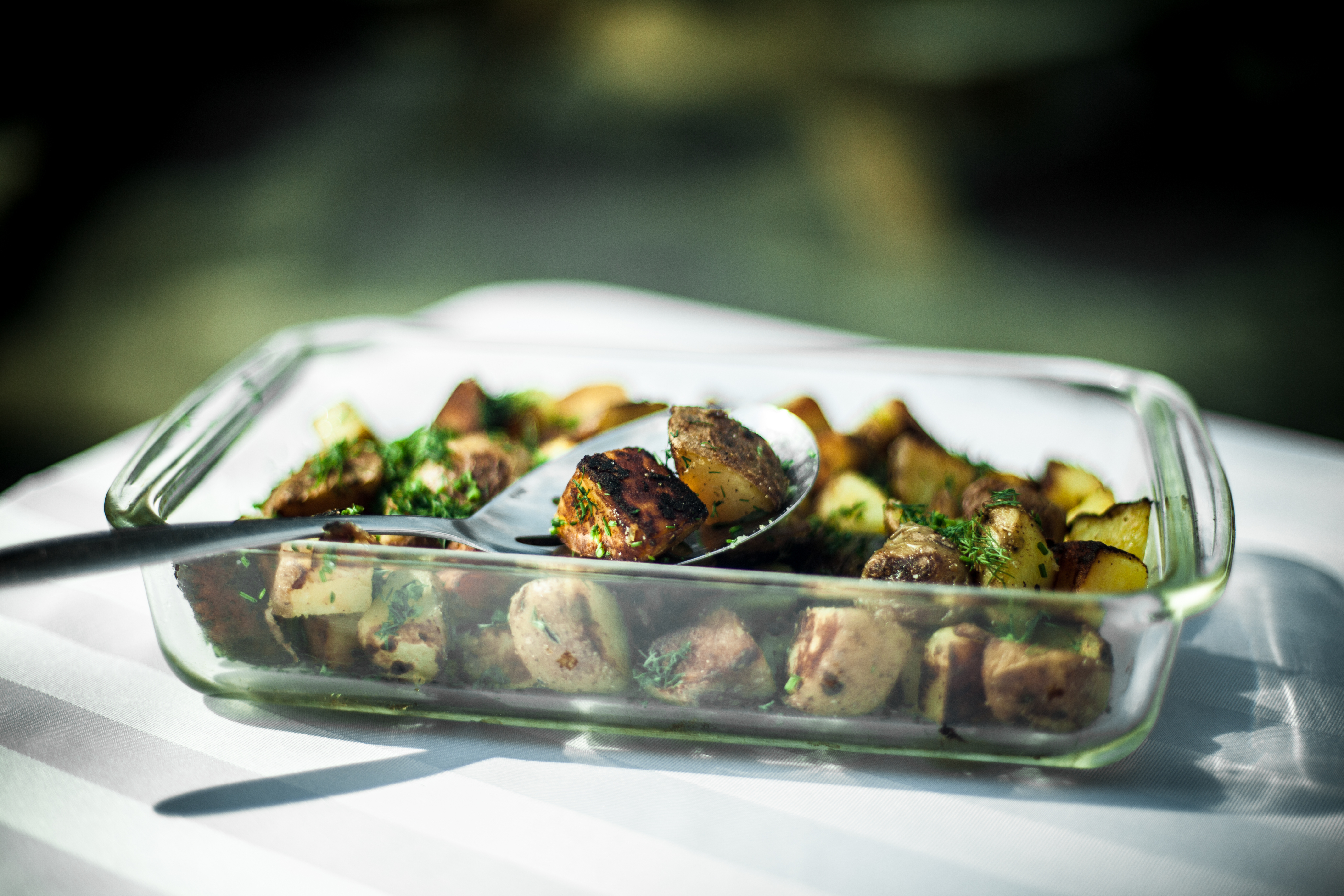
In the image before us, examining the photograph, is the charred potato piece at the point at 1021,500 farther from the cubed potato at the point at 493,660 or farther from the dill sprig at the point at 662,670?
the cubed potato at the point at 493,660

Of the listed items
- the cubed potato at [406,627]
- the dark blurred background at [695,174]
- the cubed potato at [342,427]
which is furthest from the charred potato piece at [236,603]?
the dark blurred background at [695,174]

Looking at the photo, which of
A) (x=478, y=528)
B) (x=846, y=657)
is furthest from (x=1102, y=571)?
(x=478, y=528)

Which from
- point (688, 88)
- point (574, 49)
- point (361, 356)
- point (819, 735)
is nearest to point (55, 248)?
point (574, 49)

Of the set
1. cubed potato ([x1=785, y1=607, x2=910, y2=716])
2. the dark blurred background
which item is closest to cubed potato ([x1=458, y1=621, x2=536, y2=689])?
cubed potato ([x1=785, y1=607, x2=910, y2=716])

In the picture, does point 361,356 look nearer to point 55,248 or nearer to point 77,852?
point 77,852

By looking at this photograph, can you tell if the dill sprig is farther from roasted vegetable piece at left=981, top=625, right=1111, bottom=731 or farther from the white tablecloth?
roasted vegetable piece at left=981, top=625, right=1111, bottom=731

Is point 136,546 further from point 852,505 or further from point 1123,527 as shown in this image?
point 1123,527
